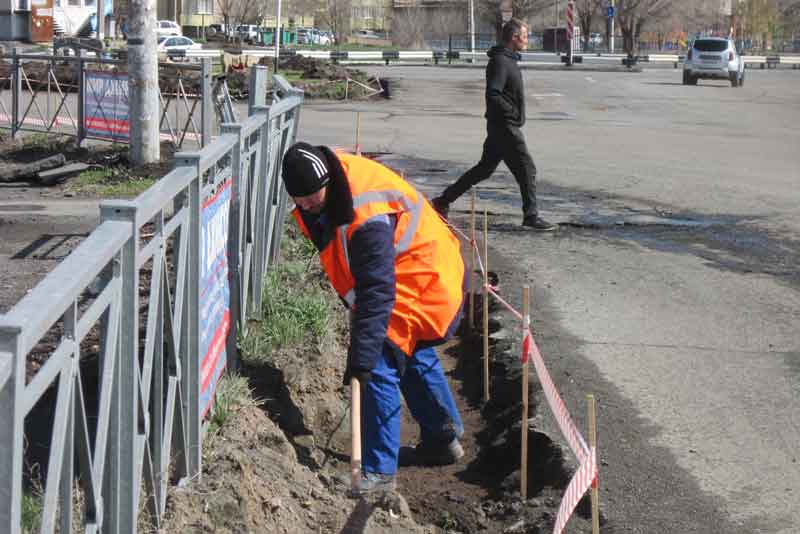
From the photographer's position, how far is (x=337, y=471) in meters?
5.78

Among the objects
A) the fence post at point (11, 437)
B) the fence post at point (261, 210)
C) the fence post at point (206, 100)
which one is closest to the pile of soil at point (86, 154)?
the fence post at point (206, 100)

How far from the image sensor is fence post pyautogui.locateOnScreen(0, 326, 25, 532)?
212 cm

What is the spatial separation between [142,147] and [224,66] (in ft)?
78.6

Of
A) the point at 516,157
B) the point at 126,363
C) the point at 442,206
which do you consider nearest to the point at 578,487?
the point at 126,363

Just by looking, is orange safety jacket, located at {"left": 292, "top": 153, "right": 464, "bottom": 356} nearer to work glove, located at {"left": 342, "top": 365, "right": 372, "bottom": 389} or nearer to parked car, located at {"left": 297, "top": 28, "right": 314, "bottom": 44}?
work glove, located at {"left": 342, "top": 365, "right": 372, "bottom": 389}

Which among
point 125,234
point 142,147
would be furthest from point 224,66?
point 125,234

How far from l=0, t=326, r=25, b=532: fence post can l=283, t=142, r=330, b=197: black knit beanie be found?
99.2 inches

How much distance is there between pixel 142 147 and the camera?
→ 1402 centimetres

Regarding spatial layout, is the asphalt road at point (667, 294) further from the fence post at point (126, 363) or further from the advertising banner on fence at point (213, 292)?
the fence post at point (126, 363)

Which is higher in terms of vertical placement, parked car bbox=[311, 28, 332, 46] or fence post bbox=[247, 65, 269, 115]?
parked car bbox=[311, 28, 332, 46]

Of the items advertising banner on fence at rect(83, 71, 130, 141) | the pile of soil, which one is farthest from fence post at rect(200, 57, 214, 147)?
advertising banner on fence at rect(83, 71, 130, 141)

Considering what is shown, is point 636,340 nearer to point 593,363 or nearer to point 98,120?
point 593,363

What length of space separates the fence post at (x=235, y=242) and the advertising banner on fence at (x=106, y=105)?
33.9 feet

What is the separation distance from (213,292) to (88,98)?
475 inches
